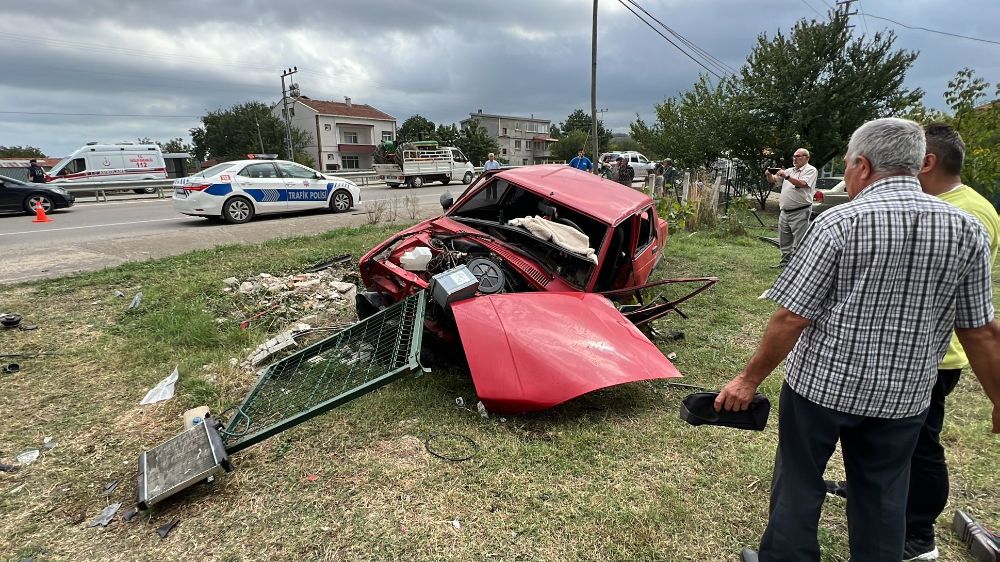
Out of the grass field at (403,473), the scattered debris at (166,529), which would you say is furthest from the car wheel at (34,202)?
the scattered debris at (166,529)

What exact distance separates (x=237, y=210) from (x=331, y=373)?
27.5 feet

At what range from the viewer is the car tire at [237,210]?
10.2 m

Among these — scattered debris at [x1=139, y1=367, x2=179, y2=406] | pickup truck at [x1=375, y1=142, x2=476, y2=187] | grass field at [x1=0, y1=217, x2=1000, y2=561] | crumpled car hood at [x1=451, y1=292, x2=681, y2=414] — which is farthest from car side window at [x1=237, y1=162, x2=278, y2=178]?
pickup truck at [x1=375, y1=142, x2=476, y2=187]

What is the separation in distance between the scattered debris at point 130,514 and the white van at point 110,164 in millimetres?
21468

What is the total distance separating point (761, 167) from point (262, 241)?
13.8 metres

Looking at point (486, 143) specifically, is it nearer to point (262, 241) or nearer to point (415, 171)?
point (415, 171)

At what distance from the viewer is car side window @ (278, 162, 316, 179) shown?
1115cm

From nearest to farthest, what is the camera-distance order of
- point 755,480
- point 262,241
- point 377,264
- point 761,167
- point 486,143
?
point 755,480 → point 377,264 → point 262,241 → point 761,167 → point 486,143

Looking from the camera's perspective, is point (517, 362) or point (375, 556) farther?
point (517, 362)

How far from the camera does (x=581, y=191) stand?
4.53 metres

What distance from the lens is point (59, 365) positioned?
3812mm

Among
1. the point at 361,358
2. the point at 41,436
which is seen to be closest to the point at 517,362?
the point at 361,358

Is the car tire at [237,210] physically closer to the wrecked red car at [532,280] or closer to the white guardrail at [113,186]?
the wrecked red car at [532,280]

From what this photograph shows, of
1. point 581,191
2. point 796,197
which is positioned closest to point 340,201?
point 581,191
